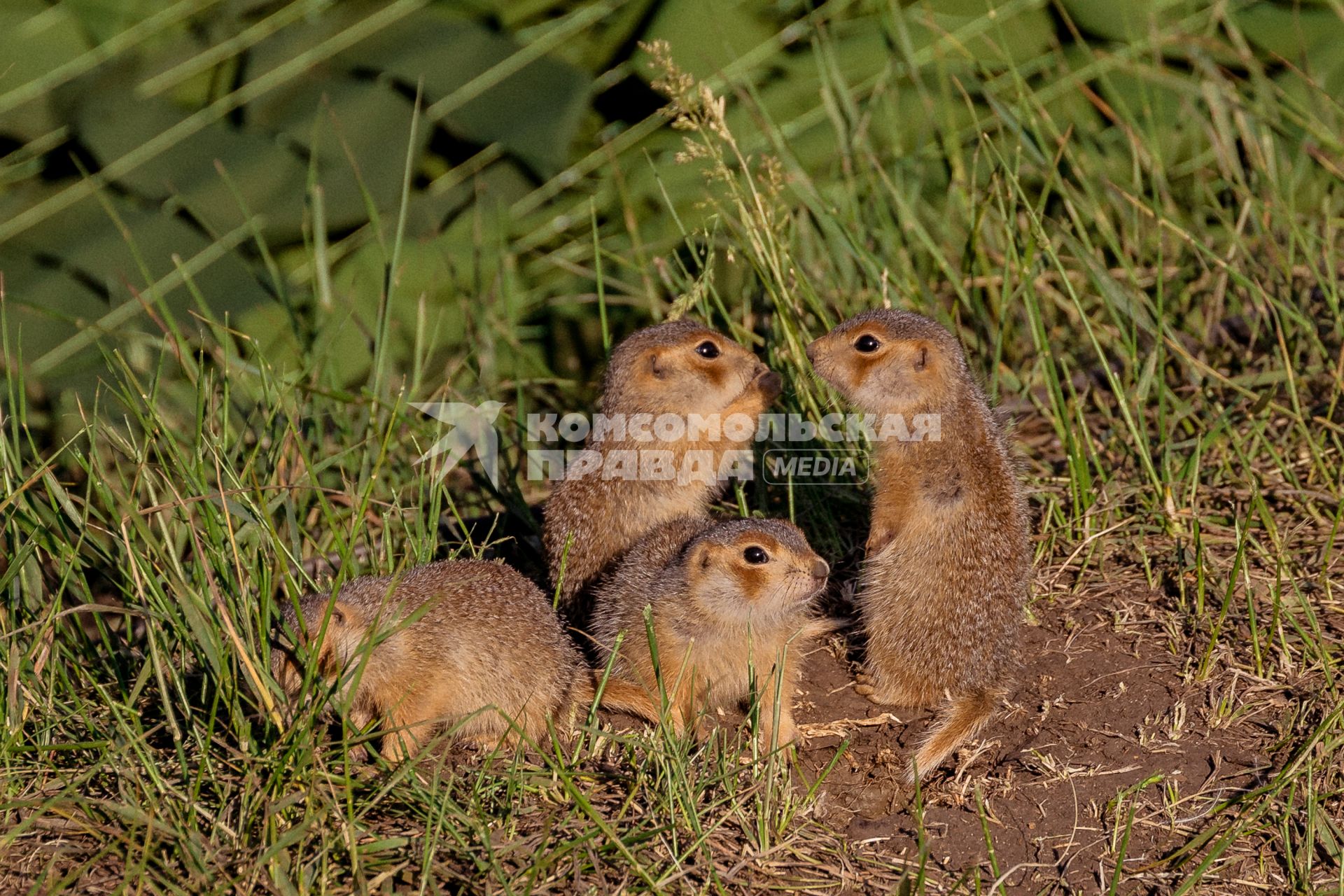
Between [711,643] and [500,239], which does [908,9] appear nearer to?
[500,239]

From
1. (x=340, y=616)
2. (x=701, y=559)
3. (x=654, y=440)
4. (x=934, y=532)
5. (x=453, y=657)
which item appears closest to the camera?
(x=340, y=616)

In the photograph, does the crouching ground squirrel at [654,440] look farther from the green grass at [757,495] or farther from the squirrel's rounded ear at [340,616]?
the squirrel's rounded ear at [340,616]

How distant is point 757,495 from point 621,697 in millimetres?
1485

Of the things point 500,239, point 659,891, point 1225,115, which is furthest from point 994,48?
point 659,891

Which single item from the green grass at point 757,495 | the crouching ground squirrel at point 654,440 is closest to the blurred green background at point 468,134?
the green grass at point 757,495

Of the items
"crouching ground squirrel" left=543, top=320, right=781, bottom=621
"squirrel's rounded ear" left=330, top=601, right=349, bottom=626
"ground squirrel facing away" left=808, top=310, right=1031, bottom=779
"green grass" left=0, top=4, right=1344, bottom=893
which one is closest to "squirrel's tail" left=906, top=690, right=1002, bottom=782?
"ground squirrel facing away" left=808, top=310, right=1031, bottom=779

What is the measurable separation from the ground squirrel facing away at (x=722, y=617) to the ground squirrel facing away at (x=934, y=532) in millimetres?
327

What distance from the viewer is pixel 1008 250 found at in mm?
5176

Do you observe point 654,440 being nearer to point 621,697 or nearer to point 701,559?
point 701,559

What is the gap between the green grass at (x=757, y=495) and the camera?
342cm

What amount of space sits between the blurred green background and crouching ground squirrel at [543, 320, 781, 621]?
123 centimetres

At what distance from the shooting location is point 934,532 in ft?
14.2

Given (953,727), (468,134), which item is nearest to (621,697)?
(953,727)

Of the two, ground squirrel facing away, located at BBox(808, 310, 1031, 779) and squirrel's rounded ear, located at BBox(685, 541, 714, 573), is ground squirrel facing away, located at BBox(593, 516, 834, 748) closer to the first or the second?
squirrel's rounded ear, located at BBox(685, 541, 714, 573)
